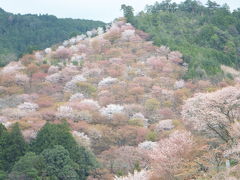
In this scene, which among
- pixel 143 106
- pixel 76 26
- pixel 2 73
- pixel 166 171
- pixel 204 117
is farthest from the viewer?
pixel 76 26

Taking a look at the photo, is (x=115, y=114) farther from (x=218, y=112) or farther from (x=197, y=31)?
(x=197, y=31)

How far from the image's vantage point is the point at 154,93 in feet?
139

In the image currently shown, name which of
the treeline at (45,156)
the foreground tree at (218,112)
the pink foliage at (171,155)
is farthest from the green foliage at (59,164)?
the foreground tree at (218,112)

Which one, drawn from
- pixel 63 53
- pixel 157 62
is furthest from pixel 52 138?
pixel 63 53

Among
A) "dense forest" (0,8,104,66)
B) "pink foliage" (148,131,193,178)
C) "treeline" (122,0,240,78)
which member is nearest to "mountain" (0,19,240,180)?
"pink foliage" (148,131,193,178)

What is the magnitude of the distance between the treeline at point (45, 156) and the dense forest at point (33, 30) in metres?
37.1

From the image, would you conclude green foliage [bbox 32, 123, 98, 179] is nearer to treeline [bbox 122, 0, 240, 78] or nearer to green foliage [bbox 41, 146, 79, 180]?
green foliage [bbox 41, 146, 79, 180]

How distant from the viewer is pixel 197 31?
195 feet

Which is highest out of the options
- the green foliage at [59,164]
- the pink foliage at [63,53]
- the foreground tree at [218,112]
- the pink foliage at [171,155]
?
the foreground tree at [218,112]

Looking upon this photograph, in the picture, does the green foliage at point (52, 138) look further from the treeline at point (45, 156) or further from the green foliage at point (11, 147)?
the green foliage at point (11, 147)

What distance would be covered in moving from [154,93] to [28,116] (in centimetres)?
1194

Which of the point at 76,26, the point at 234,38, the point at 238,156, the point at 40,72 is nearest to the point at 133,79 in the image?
the point at 40,72

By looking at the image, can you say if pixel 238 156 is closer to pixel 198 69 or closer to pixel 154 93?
pixel 154 93

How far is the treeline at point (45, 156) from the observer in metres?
26.1
